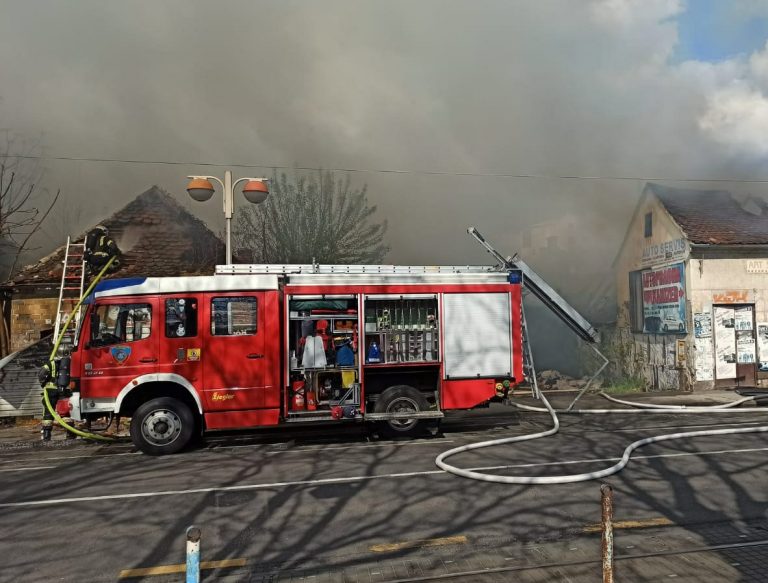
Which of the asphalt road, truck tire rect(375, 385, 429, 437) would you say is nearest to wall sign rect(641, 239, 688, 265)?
the asphalt road

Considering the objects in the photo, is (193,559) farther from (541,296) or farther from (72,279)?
(72,279)

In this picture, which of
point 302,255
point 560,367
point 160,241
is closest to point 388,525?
point 302,255

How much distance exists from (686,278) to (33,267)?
17425 mm

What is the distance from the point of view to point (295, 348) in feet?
26.6

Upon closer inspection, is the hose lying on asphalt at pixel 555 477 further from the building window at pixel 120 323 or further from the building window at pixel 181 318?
the building window at pixel 120 323

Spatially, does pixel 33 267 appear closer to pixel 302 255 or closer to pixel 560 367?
pixel 302 255

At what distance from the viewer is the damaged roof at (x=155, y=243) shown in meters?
14.3

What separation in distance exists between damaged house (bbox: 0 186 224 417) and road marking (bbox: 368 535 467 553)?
9.56 m

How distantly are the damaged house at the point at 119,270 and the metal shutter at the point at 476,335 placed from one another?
8305 millimetres

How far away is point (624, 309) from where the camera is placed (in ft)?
56.5

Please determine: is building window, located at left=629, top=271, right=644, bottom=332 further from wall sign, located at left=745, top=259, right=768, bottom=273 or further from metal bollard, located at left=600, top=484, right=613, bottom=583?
metal bollard, located at left=600, top=484, right=613, bottom=583

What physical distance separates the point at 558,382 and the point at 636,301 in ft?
12.5

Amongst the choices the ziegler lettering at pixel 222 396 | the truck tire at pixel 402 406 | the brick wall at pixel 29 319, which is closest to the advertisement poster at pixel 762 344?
the truck tire at pixel 402 406

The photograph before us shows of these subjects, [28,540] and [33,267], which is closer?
[28,540]
